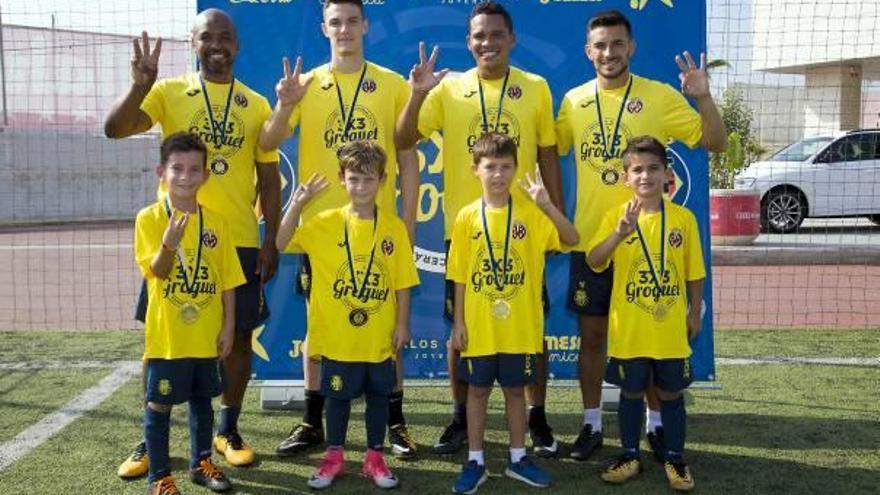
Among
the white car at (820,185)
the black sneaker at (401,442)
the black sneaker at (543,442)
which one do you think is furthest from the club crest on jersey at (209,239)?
the white car at (820,185)

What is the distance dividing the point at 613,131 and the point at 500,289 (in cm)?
92

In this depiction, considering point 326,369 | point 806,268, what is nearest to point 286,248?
point 326,369

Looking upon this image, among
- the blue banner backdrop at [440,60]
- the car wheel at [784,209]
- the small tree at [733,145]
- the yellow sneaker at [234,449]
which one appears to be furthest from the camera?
the car wheel at [784,209]

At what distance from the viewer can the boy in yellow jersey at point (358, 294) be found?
12.2 feet

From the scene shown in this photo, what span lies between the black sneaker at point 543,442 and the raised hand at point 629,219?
116 centimetres

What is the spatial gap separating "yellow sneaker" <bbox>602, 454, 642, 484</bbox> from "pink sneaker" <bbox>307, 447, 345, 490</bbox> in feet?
3.80

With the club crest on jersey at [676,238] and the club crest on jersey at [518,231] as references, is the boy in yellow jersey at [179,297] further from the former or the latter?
the club crest on jersey at [676,238]

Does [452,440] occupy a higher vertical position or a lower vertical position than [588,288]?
lower

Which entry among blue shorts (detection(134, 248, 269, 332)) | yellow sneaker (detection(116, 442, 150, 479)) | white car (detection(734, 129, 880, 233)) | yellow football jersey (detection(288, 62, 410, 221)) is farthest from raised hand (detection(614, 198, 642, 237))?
white car (detection(734, 129, 880, 233))

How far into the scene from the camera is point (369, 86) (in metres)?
4.10

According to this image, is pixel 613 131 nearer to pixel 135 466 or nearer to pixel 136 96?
pixel 136 96

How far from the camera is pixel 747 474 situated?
3.92 meters

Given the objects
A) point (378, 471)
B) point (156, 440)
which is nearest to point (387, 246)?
point (378, 471)

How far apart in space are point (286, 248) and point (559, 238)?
118cm
